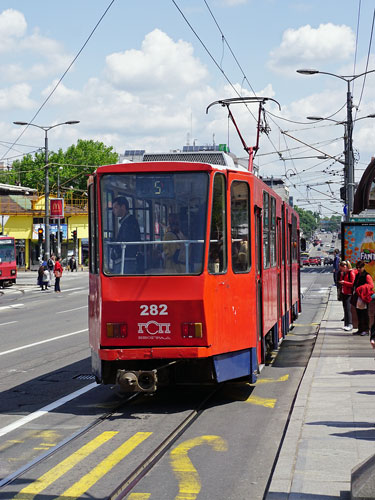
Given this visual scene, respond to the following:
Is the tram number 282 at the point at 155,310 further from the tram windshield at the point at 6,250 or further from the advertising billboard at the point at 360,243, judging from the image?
the tram windshield at the point at 6,250

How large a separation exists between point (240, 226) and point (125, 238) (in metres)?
1.53

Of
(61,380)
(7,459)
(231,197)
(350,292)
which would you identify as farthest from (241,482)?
(350,292)

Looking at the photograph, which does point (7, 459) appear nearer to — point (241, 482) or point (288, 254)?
point (241, 482)

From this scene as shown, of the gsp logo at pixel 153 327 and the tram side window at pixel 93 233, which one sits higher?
the tram side window at pixel 93 233

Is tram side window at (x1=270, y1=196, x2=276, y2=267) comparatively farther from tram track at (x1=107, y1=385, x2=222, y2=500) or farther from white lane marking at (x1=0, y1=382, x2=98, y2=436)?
tram track at (x1=107, y1=385, x2=222, y2=500)

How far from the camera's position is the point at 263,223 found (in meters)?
12.6

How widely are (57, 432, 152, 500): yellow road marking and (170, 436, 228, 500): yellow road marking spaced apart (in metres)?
0.47

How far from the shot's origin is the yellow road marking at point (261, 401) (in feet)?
35.8

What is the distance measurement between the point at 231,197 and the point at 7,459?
4.44 m

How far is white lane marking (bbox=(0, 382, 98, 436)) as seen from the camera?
948 cm

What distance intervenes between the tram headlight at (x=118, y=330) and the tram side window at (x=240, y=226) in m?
1.61

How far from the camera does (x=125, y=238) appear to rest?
10430 millimetres

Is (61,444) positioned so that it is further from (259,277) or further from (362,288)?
(362,288)

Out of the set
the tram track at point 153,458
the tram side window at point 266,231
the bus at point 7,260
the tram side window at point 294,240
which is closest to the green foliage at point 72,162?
the bus at point 7,260
